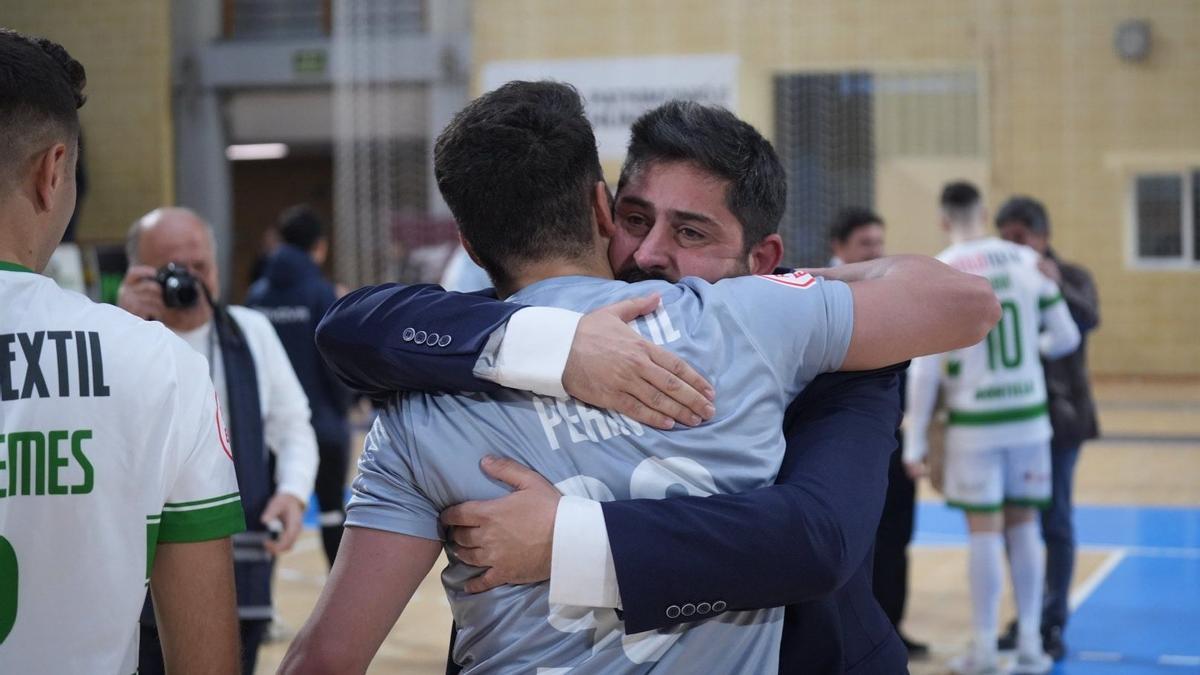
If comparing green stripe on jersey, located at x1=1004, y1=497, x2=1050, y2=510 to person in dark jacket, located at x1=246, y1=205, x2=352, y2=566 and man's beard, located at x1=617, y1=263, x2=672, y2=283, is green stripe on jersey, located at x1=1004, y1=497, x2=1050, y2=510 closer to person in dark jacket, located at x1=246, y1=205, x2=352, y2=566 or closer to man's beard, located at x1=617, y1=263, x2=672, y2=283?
person in dark jacket, located at x1=246, y1=205, x2=352, y2=566

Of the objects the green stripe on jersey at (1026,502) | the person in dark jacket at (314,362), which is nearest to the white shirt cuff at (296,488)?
the person in dark jacket at (314,362)

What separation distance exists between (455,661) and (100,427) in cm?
51

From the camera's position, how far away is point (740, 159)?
6.28ft

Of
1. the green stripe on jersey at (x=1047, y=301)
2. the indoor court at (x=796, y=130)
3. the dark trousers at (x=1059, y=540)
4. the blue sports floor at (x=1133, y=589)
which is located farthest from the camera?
the indoor court at (x=796, y=130)

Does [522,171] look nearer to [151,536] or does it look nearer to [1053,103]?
[151,536]

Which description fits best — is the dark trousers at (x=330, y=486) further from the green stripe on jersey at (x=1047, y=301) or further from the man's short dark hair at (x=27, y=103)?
the man's short dark hair at (x=27, y=103)

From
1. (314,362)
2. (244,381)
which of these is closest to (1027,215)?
(314,362)

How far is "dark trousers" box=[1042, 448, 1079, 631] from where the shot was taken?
570cm

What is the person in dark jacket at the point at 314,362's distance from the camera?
611 centimetres

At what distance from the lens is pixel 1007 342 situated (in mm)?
5289

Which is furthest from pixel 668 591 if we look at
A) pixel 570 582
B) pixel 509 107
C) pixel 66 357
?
pixel 66 357

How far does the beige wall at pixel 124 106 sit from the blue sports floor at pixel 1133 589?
12.0 meters

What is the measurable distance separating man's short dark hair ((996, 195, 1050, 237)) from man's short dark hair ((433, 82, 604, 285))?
4697mm

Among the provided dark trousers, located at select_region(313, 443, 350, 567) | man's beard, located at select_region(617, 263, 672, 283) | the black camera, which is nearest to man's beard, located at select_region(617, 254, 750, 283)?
man's beard, located at select_region(617, 263, 672, 283)
